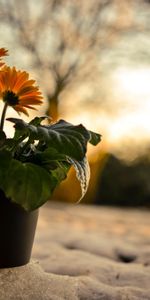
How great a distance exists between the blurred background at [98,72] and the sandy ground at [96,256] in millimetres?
1241

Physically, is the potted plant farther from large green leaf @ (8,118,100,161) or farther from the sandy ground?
the sandy ground

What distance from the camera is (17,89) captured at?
3.62 ft

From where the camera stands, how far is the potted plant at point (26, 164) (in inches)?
39.0

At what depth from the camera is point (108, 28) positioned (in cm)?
535

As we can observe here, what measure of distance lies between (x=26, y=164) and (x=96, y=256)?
36.7 inches

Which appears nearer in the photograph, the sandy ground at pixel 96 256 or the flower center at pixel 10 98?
the flower center at pixel 10 98

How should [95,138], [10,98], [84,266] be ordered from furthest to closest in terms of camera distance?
1. [84,266]
2. [95,138]
3. [10,98]

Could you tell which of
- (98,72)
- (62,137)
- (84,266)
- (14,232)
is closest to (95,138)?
(62,137)

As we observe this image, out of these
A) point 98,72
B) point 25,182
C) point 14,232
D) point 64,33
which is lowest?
point 14,232

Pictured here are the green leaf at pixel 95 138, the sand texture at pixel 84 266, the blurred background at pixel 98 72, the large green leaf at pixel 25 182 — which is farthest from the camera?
the blurred background at pixel 98 72

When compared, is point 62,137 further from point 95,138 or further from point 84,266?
point 84,266

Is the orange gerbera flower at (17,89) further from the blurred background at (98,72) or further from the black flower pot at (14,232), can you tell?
the blurred background at (98,72)

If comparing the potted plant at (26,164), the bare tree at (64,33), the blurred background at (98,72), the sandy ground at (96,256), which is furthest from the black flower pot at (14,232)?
the bare tree at (64,33)

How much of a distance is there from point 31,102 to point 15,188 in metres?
0.23
